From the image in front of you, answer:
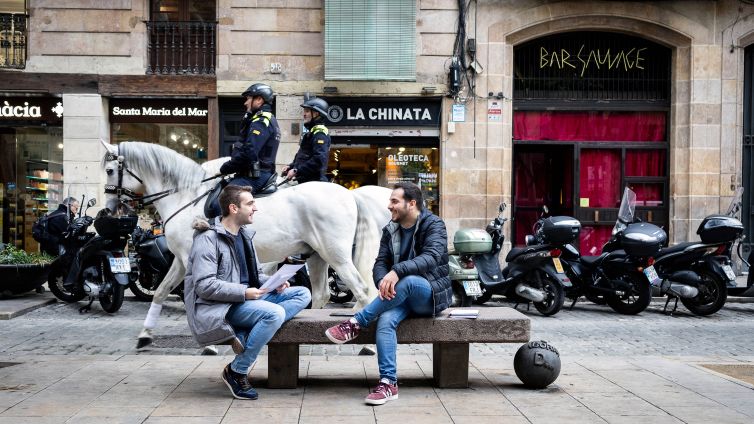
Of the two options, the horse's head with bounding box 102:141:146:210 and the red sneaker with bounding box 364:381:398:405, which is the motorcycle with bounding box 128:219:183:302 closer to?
the horse's head with bounding box 102:141:146:210

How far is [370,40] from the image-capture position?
17891 mm

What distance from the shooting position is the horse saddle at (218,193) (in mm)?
9016

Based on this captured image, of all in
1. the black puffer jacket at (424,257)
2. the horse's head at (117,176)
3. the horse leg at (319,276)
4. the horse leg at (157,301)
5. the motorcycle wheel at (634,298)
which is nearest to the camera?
the black puffer jacket at (424,257)

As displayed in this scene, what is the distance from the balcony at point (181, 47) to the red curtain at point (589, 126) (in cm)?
674

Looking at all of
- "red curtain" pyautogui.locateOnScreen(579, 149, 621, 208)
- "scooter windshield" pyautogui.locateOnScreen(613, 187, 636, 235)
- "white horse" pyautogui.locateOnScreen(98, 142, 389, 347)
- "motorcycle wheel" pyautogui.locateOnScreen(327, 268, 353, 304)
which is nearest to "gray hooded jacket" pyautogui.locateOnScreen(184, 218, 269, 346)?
"white horse" pyautogui.locateOnScreen(98, 142, 389, 347)

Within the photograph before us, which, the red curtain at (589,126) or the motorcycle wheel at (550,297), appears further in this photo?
the red curtain at (589,126)

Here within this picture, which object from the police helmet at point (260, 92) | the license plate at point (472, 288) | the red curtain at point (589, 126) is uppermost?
the red curtain at point (589, 126)

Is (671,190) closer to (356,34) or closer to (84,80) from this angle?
(356,34)

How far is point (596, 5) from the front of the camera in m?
18.4

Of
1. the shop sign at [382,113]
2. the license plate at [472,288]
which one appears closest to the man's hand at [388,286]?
the license plate at [472,288]

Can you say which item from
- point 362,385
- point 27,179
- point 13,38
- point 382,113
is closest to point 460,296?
point 362,385

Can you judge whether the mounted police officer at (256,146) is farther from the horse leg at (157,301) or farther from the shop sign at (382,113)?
the shop sign at (382,113)

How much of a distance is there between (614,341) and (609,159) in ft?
32.5

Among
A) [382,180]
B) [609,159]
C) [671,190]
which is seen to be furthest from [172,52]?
[671,190]
